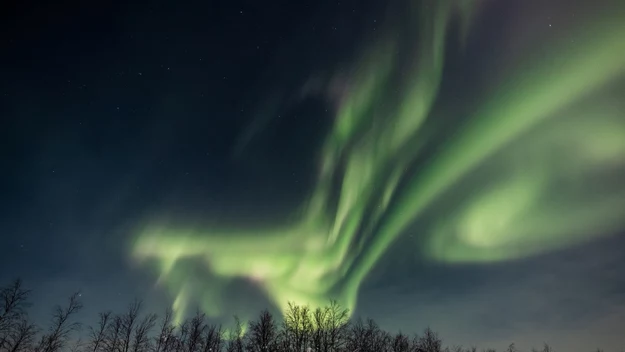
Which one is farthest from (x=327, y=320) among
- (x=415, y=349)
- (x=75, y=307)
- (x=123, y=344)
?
(x=75, y=307)

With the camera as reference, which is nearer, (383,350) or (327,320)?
(327,320)

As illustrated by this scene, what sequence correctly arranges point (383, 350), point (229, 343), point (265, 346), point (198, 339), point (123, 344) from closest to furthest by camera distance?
point (123, 344) → point (265, 346) → point (198, 339) → point (229, 343) → point (383, 350)

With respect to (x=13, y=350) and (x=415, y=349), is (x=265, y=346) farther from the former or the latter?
(x=415, y=349)

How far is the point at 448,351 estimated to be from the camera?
78500mm

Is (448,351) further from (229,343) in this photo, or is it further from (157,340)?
(157,340)

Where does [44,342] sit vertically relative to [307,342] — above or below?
below

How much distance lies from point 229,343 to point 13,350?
32.3 metres

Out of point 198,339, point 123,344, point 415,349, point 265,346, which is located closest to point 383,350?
point 415,349

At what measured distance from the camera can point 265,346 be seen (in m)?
49.3

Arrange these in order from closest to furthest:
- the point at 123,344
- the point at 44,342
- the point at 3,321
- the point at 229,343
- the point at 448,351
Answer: the point at 3,321, the point at 44,342, the point at 123,344, the point at 229,343, the point at 448,351

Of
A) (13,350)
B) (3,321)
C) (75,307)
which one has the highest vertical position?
(75,307)

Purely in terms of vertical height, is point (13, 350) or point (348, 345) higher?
point (348, 345)

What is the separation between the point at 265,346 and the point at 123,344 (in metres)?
19.5

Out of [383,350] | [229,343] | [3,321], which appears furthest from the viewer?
[383,350]
